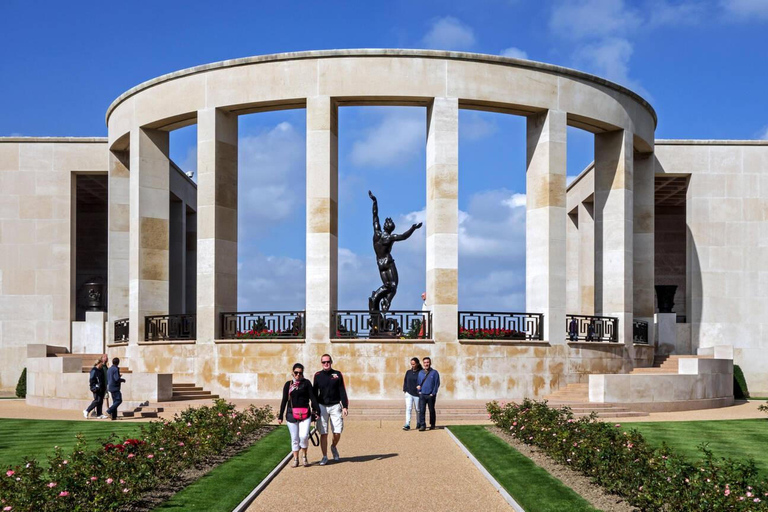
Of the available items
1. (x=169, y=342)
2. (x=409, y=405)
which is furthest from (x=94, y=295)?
(x=409, y=405)

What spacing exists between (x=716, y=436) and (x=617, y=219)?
13599 mm

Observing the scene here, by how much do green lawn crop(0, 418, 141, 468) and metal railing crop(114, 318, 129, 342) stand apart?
9.80m

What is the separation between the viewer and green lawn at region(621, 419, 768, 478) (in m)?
18.2

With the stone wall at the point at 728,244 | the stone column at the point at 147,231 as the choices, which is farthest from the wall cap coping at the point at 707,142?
the stone column at the point at 147,231

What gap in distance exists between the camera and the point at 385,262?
3062cm

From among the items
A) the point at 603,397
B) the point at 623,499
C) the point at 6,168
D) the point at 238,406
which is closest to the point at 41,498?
the point at 623,499

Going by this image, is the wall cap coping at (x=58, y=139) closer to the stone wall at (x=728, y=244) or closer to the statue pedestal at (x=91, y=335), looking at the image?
the statue pedestal at (x=91, y=335)

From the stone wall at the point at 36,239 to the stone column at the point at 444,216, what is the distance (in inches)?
710

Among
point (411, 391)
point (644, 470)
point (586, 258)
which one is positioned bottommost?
point (644, 470)

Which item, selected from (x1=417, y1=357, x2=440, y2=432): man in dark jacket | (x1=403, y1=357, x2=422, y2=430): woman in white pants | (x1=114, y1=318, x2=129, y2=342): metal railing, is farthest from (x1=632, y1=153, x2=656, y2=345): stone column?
(x1=114, y1=318, x2=129, y2=342): metal railing

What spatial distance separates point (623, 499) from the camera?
13.1 meters

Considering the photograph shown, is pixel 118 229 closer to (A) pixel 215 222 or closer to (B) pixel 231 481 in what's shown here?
(A) pixel 215 222

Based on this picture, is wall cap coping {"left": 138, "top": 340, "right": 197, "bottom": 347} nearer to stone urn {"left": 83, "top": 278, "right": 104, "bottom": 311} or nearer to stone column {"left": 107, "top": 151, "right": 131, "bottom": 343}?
stone column {"left": 107, "top": 151, "right": 131, "bottom": 343}

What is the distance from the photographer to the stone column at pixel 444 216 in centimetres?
2930
